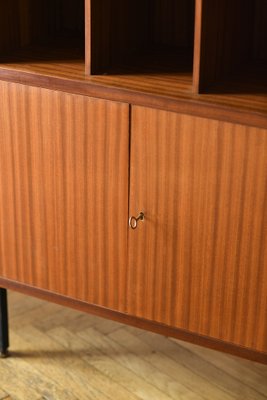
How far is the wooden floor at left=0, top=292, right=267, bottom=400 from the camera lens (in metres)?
1.51

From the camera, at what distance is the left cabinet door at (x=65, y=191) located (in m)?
1.28

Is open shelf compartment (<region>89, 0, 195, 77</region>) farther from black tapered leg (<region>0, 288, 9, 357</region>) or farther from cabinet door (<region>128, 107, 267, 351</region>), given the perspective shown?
black tapered leg (<region>0, 288, 9, 357</region>)

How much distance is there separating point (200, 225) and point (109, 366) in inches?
19.2

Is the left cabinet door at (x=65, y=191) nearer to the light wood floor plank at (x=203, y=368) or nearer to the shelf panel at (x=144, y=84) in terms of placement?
the shelf panel at (x=144, y=84)

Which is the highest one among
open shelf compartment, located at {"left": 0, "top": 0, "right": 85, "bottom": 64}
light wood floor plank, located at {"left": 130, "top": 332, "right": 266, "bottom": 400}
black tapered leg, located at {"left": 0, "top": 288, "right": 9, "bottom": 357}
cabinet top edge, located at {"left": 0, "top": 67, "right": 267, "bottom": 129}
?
open shelf compartment, located at {"left": 0, "top": 0, "right": 85, "bottom": 64}

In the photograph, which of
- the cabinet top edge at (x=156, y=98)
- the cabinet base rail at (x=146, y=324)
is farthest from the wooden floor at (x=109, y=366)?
the cabinet top edge at (x=156, y=98)

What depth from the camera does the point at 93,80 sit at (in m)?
1.28

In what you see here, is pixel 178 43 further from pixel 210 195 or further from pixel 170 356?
pixel 170 356

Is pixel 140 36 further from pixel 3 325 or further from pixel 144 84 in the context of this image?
pixel 3 325

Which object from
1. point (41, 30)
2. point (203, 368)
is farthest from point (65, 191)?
point (203, 368)

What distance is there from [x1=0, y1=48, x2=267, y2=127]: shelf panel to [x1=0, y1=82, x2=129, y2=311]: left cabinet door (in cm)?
2

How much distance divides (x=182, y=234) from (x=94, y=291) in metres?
0.23

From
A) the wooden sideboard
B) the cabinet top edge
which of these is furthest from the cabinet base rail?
the cabinet top edge

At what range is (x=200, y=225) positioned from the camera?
124 cm
